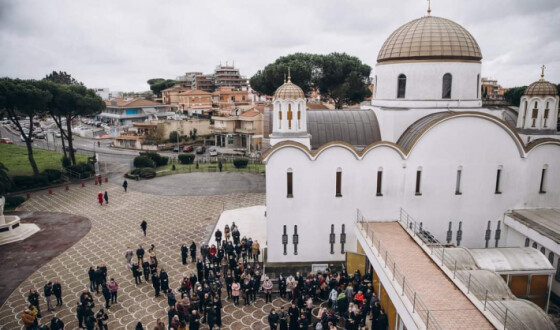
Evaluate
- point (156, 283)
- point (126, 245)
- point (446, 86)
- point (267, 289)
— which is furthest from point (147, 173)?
point (446, 86)

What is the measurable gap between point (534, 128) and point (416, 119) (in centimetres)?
636

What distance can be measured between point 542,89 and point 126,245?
23.7 metres

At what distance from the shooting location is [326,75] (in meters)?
44.4

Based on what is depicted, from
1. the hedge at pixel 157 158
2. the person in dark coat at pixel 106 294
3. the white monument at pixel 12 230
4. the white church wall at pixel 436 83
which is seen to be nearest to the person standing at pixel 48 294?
the person in dark coat at pixel 106 294

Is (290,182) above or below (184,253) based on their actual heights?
above

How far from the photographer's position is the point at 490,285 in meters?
11.6

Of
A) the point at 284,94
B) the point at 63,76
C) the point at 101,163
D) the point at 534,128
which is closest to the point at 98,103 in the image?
the point at 101,163

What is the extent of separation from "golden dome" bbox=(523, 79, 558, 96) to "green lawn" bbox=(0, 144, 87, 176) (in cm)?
4009

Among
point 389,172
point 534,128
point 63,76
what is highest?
point 63,76

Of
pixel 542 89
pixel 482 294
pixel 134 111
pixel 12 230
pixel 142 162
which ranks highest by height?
pixel 542 89

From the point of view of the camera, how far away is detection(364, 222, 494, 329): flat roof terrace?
9734mm

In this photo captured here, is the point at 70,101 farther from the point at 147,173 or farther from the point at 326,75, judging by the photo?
the point at 326,75

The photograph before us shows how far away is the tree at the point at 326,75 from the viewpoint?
140 ft

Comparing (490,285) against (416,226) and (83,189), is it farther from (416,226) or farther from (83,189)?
(83,189)
